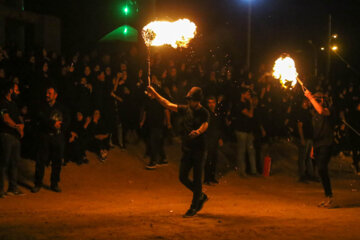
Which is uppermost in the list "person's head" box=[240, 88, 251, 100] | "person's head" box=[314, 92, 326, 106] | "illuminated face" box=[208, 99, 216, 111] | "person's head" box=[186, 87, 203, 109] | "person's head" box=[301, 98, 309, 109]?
"person's head" box=[240, 88, 251, 100]

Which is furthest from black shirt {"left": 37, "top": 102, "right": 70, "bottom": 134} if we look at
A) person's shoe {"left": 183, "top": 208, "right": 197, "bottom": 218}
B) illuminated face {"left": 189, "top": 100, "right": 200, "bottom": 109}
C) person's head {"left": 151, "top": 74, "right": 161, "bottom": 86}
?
person's shoe {"left": 183, "top": 208, "right": 197, "bottom": 218}

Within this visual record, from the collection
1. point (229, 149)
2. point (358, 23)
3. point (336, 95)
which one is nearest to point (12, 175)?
point (229, 149)

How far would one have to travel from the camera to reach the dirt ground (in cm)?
755

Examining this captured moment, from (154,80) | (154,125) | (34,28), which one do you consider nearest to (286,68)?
(154,80)

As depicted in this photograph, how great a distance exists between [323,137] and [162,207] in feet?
11.1

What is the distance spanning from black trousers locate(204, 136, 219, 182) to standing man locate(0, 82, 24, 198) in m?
4.80

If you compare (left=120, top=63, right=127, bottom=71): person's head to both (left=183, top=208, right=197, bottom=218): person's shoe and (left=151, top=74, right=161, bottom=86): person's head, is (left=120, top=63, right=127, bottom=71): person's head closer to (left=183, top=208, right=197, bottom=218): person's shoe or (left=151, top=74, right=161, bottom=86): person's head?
(left=151, top=74, right=161, bottom=86): person's head

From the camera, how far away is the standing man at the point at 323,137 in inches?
400

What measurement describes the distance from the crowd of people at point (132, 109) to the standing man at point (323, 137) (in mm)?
1636

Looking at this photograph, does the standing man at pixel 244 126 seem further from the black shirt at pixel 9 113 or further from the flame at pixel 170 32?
the black shirt at pixel 9 113

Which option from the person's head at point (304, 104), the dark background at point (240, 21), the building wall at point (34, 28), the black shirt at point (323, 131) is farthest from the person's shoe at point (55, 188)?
the dark background at point (240, 21)

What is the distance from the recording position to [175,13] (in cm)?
2470

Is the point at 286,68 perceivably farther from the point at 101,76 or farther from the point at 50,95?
the point at 50,95

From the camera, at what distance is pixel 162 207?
10.2 meters
